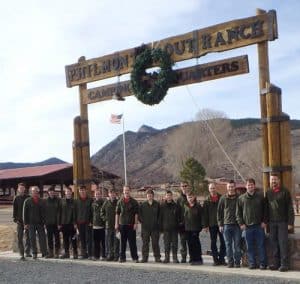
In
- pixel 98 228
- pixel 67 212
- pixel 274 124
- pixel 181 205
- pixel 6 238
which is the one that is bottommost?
pixel 6 238

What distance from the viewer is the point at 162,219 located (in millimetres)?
10859

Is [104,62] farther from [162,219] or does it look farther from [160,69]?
[162,219]

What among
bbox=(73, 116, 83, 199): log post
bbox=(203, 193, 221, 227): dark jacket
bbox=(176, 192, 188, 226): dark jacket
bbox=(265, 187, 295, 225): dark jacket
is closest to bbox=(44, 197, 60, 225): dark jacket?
bbox=(73, 116, 83, 199): log post

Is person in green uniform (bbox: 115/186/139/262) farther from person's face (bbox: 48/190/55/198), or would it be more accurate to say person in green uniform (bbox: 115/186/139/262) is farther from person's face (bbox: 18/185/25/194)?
person's face (bbox: 18/185/25/194)

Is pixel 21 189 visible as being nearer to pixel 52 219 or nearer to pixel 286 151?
pixel 52 219

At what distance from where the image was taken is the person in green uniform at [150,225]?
35.9 feet

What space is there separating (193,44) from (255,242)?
3776mm

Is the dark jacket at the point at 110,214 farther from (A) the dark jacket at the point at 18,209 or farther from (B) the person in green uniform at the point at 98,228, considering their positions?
(A) the dark jacket at the point at 18,209

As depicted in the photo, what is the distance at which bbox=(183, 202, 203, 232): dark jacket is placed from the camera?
34.2ft

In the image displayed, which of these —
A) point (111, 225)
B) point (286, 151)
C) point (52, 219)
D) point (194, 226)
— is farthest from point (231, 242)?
point (52, 219)

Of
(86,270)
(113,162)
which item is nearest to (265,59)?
(86,270)

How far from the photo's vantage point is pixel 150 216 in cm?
1095

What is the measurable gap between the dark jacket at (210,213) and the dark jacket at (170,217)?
25.3 inches

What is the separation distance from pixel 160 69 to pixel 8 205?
1228 inches
